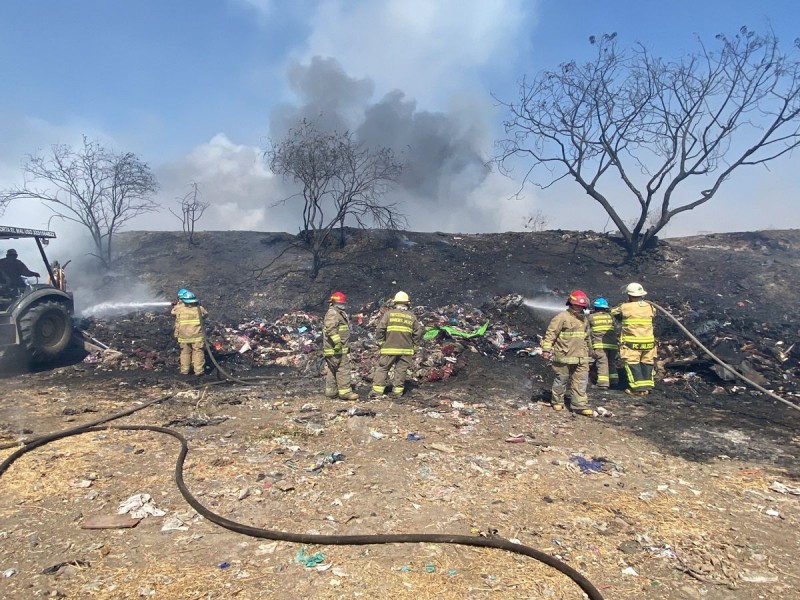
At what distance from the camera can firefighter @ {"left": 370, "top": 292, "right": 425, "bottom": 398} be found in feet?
25.4

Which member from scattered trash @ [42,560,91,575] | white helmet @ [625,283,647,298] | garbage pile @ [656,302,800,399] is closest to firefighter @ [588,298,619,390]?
white helmet @ [625,283,647,298]

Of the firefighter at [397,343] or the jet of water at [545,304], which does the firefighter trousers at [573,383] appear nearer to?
the firefighter at [397,343]

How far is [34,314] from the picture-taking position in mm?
8719

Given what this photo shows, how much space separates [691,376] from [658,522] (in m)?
5.40

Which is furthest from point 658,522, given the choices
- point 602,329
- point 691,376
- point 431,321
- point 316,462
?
point 431,321

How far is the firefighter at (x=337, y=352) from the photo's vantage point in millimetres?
7527

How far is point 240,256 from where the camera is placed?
55.8ft

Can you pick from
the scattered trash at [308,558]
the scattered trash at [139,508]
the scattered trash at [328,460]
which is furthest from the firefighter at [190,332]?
the scattered trash at [308,558]

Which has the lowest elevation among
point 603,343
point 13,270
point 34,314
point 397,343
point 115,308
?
point 603,343

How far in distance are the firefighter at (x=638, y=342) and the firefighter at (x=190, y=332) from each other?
23.6ft

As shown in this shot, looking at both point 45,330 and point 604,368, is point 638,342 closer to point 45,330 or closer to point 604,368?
point 604,368

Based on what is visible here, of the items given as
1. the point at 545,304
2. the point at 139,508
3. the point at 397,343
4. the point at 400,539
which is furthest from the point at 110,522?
the point at 545,304

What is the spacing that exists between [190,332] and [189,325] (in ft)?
0.43

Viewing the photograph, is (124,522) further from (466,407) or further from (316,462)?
(466,407)
